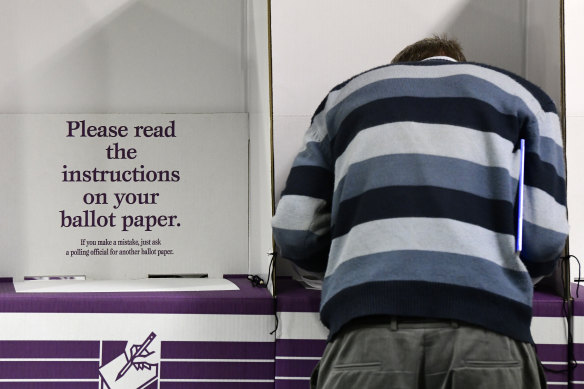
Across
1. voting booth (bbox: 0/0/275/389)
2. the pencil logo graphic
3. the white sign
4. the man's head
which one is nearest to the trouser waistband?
the man's head

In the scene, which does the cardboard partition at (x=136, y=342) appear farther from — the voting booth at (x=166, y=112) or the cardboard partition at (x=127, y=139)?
the cardboard partition at (x=127, y=139)

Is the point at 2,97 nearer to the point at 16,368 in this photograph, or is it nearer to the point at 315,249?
the point at 16,368

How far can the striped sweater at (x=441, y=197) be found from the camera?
136cm

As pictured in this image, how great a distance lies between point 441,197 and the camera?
4.56 ft

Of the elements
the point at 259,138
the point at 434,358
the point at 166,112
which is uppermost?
the point at 166,112

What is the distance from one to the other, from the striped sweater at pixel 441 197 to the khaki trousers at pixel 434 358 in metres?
0.03

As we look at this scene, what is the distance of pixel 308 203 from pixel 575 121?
1.23 m

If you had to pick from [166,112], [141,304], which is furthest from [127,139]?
[141,304]

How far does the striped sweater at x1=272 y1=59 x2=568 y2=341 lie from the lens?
1363mm

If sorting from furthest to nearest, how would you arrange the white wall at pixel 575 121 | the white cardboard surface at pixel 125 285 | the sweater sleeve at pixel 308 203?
1. the white wall at pixel 575 121
2. the white cardboard surface at pixel 125 285
3. the sweater sleeve at pixel 308 203

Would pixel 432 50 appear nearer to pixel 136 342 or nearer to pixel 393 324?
pixel 393 324

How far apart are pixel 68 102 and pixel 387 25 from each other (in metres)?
1.09

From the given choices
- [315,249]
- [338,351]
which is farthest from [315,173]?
[338,351]

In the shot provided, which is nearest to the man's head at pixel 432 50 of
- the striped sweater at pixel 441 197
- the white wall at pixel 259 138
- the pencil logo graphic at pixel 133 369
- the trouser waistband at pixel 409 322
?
the striped sweater at pixel 441 197
